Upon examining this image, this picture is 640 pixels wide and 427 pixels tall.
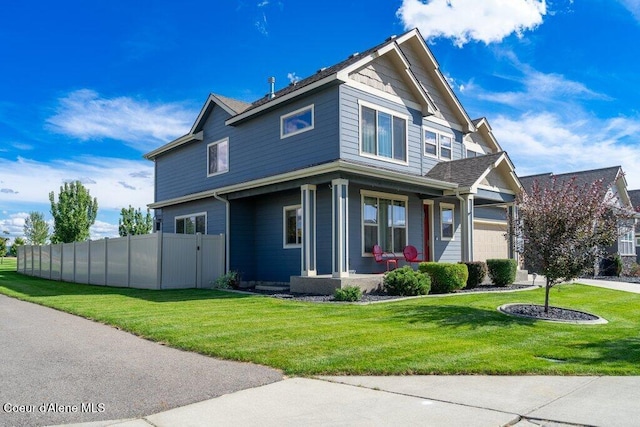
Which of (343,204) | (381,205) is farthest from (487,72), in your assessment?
(343,204)

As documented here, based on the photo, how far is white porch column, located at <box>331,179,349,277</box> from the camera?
14.1m

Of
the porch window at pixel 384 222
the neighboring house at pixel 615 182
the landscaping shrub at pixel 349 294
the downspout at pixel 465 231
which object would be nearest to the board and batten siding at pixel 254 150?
the porch window at pixel 384 222

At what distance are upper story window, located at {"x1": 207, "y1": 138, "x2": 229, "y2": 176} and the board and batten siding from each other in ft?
0.72

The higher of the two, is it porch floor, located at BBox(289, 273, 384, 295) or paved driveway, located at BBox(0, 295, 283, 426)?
porch floor, located at BBox(289, 273, 384, 295)

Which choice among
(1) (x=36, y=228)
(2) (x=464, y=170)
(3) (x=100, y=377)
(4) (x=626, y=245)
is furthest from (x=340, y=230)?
(1) (x=36, y=228)

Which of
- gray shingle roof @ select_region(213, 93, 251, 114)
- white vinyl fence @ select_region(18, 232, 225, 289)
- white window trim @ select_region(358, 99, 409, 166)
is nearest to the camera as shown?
white window trim @ select_region(358, 99, 409, 166)

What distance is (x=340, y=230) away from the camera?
14.1m

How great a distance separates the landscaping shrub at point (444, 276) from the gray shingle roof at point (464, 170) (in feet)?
11.1

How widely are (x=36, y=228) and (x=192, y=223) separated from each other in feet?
141

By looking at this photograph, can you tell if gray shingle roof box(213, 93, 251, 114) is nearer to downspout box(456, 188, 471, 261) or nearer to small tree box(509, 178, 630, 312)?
downspout box(456, 188, 471, 261)

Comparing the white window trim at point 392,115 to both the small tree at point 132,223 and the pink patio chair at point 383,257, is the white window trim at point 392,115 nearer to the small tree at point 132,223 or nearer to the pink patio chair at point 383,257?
the pink patio chair at point 383,257

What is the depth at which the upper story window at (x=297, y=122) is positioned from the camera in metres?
16.1

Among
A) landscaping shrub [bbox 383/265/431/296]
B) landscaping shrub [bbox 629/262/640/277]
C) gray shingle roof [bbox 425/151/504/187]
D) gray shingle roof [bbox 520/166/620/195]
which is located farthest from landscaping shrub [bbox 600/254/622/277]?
landscaping shrub [bbox 383/265/431/296]

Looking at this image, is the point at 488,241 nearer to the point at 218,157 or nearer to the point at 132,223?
the point at 218,157
